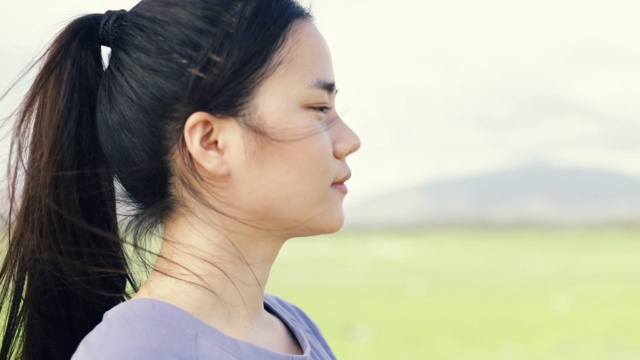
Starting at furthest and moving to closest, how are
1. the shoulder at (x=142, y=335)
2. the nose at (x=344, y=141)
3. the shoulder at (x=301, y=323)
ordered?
the shoulder at (x=301, y=323) < the nose at (x=344, y=141) < the shoulder at (x=142, y=335)

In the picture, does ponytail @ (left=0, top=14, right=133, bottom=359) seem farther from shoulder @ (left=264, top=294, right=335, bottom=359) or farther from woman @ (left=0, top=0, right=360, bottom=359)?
shoulder @ (left=264, top=294, right=335, bottom=359)

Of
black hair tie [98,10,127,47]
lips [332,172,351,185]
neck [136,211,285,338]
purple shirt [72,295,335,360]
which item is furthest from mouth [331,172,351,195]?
black hair tie [98,10,127,47]

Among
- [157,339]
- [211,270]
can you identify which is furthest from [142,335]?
[211,270]

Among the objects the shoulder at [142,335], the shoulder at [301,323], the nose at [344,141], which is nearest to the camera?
the shoulder at [142,335]

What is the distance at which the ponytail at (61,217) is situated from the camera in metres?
1.24

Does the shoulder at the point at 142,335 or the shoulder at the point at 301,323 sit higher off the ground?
the shoulder at the point at 142,335

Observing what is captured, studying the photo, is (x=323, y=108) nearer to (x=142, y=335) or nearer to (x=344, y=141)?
(x=344, y=141)

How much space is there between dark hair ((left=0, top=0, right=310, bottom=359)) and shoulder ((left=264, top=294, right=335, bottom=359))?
222 mm

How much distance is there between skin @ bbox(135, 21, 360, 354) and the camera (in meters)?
1.13

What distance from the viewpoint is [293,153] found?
3.72 ft

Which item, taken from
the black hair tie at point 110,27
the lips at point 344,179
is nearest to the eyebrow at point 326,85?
the lips at point 344,179

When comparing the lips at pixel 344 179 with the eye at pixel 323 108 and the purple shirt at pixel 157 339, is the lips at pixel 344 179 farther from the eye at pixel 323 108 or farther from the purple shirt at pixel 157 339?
the purple shirt at pixel 157 339

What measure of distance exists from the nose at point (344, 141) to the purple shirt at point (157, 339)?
27cm

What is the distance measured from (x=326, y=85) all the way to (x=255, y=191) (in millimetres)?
171
